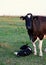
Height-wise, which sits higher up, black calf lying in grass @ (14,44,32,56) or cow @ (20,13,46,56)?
cow @ (20,13,46,56)

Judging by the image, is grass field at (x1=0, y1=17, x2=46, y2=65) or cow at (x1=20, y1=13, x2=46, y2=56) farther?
cow at (x1=20, y1=13, x2=46, y2=56)

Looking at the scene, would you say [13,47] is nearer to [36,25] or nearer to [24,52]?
[24,52]

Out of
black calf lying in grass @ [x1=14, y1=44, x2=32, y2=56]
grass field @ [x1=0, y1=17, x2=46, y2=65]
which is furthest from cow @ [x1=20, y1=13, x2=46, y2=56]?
grass field @ [x1=0, y1=17, x2=46, y2=65]

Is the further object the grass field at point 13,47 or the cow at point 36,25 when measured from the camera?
the cow at point 36,25

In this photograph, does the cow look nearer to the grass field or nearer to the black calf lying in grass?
the black calf lying in grass

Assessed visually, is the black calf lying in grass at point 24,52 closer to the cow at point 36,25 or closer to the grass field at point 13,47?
the grass field at point 13,47

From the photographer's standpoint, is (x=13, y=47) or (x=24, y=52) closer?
(x=24, y=52)

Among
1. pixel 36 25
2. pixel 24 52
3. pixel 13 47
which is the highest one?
pixel 36 25

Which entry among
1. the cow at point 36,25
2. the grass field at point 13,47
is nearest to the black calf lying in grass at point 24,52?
the grass field at point 13,47

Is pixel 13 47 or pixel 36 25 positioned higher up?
pixel 36 25

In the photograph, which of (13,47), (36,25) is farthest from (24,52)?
(13,47)

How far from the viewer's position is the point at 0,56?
33.0 feet
